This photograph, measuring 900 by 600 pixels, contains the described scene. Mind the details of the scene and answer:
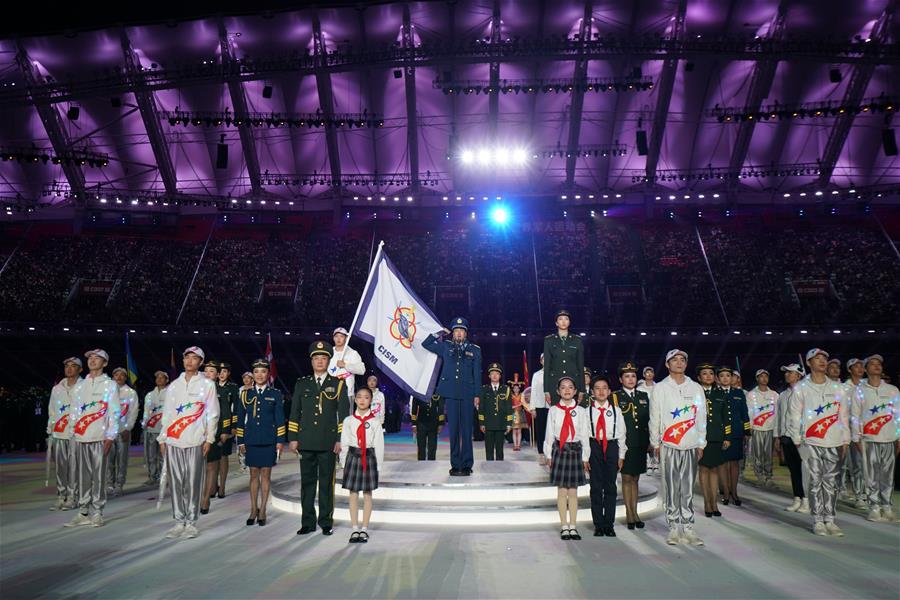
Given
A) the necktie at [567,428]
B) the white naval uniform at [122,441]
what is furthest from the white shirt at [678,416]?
the white naval uniform at [122,441]

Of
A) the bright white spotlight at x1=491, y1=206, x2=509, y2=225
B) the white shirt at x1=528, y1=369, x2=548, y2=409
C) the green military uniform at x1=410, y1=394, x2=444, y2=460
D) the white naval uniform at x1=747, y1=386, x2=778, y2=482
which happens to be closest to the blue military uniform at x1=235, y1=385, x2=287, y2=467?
the green military uniform at x1=410, y1=394, x2=444, y2=460

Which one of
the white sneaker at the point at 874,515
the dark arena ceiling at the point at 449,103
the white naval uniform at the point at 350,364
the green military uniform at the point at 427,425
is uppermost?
the dark arena ceiling at the point at 449,103

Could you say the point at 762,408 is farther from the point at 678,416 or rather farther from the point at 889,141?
the point at 889,141

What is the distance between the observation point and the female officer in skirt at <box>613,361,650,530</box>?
7160mm

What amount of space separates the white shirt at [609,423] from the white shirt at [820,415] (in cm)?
→ 208

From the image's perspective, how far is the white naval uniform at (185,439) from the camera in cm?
674

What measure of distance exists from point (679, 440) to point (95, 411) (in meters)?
7.00

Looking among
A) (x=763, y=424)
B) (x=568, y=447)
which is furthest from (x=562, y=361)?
(x=763, y=424)

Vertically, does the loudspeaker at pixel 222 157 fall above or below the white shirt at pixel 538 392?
above

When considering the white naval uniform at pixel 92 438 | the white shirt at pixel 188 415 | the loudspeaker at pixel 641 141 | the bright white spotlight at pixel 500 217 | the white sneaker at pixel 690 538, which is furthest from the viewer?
the bright white spotlight at pixel 500 217

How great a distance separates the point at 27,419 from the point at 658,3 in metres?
27.5

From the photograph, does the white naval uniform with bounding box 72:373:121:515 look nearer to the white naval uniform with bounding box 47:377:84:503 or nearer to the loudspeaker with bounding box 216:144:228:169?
the white naval uniform with bounding box 47:377:84:503

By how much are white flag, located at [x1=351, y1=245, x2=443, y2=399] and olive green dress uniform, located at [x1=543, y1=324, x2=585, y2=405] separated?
1.61 meters

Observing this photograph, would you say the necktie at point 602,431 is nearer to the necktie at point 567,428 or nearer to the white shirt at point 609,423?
the white shirt at point 609,423
